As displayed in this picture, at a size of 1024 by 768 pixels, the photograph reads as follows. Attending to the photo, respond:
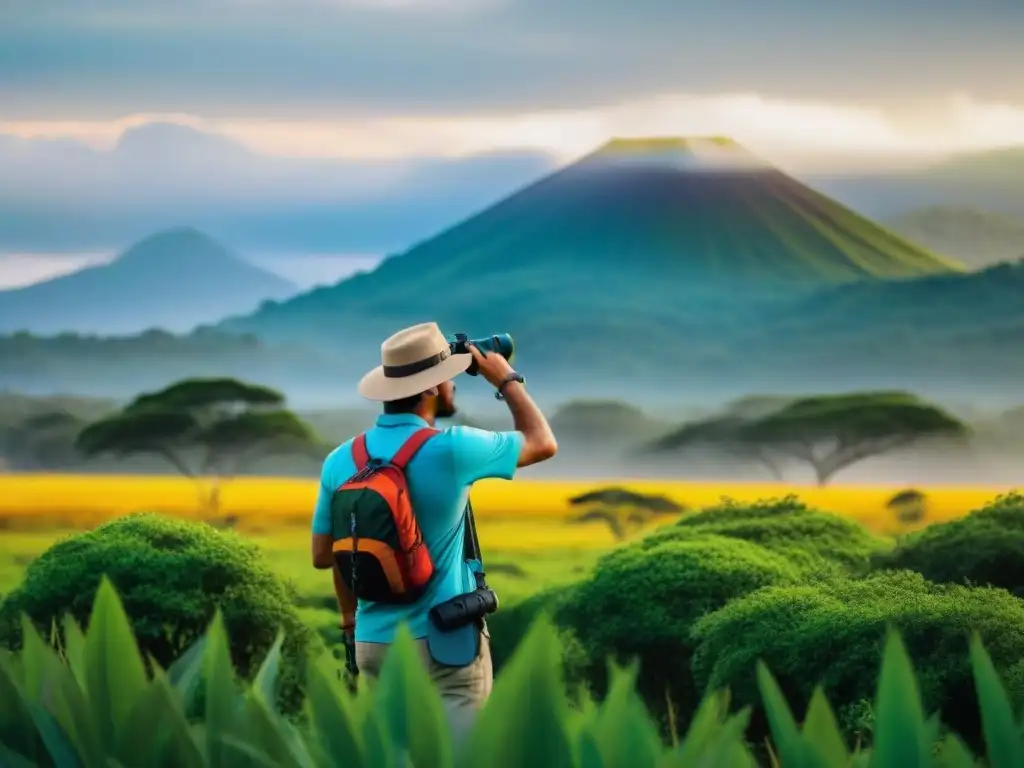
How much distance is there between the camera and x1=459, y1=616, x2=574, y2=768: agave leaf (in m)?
1.76

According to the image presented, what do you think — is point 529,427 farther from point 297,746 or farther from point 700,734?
point 700,734

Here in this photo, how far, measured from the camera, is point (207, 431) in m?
12.3

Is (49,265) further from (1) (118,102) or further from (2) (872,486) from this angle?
(2) (872,486)

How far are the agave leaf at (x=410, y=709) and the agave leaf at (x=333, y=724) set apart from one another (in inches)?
Answer: 2.3

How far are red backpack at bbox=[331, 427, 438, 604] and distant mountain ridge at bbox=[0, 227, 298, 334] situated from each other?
9.98 m

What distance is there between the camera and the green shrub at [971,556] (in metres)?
7.57

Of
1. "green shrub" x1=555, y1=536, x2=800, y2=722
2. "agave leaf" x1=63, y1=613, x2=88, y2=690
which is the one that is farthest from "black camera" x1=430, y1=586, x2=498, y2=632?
"green shrub" x1=555, y1=536, x2=800, y2=722

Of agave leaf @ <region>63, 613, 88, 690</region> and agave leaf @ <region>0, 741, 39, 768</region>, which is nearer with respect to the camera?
agave leaf @ <region>0, 741, 39, 768</region>

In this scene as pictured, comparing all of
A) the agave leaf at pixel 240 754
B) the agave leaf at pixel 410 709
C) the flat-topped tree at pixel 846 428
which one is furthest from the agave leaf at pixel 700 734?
the flat-topped tree at pixel 846 428

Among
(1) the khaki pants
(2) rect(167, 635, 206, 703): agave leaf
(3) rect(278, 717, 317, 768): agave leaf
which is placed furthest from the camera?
(1) the khaki pants

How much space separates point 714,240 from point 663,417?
1778mm

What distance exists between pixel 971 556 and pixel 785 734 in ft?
19.9

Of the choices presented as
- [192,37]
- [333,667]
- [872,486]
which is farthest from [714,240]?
[333,667]

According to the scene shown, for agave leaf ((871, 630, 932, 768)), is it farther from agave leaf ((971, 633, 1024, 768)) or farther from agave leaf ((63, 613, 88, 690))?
agave leaf ((63, 613, 88, 690))
